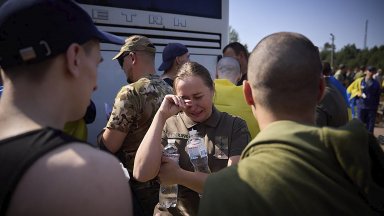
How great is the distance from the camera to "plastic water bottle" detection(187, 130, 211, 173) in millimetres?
2146

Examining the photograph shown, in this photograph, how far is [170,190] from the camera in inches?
89.0

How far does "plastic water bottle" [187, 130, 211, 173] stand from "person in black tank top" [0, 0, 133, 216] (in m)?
0.99

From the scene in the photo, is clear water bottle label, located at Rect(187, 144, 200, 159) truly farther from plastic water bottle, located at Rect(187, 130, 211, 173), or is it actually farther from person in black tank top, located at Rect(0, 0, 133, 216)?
person in black tank top, located at Rect(0, 0, 133, 216)

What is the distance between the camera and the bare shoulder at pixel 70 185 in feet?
3.12

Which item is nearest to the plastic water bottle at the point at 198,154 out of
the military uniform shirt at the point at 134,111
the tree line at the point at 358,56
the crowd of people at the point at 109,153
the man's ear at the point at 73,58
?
the military uniform shirt at the point at 134,111

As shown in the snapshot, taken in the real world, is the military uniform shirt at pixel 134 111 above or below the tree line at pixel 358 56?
above

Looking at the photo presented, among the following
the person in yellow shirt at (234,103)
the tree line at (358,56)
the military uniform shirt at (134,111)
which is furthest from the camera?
the tree line at (358,56)

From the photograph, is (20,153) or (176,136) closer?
(20,153)

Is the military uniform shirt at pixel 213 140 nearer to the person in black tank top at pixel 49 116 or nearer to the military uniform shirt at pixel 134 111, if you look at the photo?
the military uniform shirt at pixel 134 111

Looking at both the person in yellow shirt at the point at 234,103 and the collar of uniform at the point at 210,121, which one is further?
the person in yellow shirt at the point at 234,103

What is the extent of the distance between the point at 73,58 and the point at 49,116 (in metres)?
0.21

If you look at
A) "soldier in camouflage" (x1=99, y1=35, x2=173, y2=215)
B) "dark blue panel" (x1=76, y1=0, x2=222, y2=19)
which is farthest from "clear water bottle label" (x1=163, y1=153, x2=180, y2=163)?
"dark blue panel" (x1=76, y1=0, x2=222, y2=19)

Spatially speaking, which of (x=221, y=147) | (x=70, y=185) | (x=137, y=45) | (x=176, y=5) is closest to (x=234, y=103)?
(x=221, y=147)

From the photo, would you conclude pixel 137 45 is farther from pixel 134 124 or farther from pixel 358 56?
pixel 358 56
